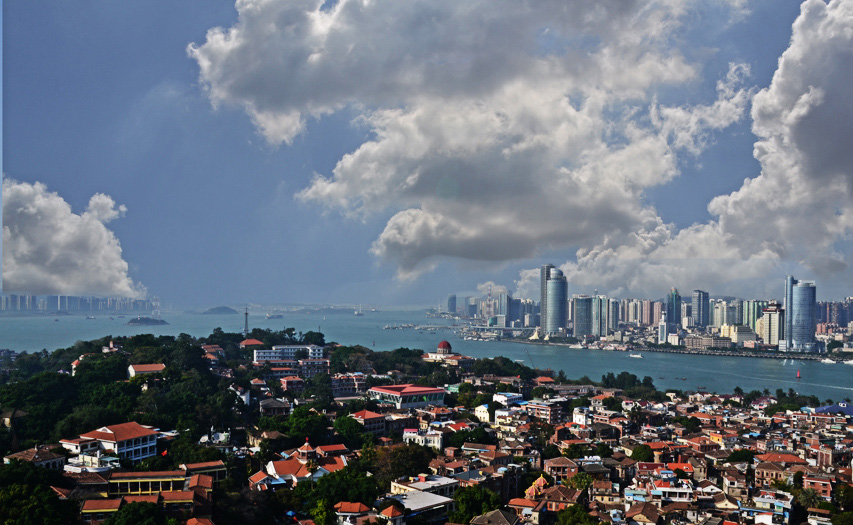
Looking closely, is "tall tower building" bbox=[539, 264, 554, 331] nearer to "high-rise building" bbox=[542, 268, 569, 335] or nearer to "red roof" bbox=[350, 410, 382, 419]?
"high-rise building" bbox=[542, 268, 569, 335]

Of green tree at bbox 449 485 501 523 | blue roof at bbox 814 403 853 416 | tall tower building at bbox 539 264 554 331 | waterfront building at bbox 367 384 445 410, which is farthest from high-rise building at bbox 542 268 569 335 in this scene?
green tree at bbox 449 485 501 523

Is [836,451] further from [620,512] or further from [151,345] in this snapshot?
[151,345]

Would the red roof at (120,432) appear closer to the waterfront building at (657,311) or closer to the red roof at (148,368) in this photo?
the red roof at (148,368)

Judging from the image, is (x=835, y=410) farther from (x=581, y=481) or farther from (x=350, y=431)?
(x=350, y=431)

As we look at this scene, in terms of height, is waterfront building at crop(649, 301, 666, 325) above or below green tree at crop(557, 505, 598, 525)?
above

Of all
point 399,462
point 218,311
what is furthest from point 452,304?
point 399,462

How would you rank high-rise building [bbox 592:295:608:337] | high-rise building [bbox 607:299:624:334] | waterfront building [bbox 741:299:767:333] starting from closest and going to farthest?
waterfront building [bbox 741:299:767:333] → high-rise building [bbox 592:295:608:337] → high-rise building [bbox 607:299:624:334]

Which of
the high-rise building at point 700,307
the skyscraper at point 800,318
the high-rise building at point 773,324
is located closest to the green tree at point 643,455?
the skyscraper at point 800,318

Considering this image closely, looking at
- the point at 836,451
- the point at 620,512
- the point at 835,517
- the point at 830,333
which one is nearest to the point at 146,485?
the point at 620,512
